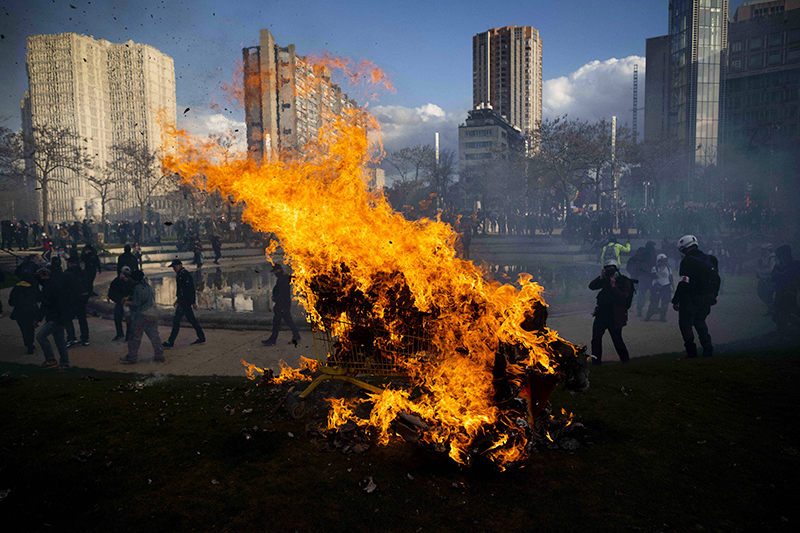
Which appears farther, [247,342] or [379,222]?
[247,342]

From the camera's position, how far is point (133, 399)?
4.30m

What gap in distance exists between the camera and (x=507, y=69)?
156500 millimetres

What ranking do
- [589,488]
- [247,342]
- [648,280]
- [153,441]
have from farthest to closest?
[648,280] < [247,342] < [153,441] < [589,488]

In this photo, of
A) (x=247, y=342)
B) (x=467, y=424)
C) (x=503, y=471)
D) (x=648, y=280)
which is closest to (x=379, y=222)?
(x=467, y=424)

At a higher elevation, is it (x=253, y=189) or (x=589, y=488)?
(x=253, y=189)

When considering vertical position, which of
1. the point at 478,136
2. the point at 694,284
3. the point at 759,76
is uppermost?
the point at 478,136

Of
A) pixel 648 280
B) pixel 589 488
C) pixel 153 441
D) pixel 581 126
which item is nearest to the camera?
pixel 589 488

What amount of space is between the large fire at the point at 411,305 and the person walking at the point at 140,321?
176 inches

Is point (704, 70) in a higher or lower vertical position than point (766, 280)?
higher

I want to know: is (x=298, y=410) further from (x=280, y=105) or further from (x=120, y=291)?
(x=280, y=105)

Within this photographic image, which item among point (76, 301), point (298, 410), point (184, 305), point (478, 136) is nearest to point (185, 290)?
point (184, 305)

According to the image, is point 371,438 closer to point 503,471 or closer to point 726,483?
point 503,471

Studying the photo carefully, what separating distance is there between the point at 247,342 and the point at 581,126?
3810cm

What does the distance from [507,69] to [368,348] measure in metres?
174
